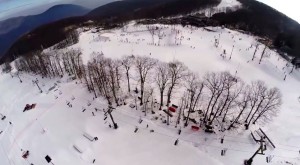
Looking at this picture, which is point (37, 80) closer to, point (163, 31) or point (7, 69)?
point (7, 69)

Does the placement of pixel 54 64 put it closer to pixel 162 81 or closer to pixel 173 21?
pixel 162 81

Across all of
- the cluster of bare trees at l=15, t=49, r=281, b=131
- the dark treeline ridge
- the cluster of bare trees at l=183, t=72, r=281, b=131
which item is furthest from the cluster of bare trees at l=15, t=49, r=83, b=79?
the cluster of bare trees at l=183, t=72, r=281, b=131

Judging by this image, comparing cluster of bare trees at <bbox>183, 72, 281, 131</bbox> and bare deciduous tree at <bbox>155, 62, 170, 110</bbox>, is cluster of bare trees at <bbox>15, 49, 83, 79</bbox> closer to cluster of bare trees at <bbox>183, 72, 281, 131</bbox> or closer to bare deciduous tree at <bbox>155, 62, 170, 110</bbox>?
bare deciduous tree at <bbox>155, 62, 170, 110</bbox>

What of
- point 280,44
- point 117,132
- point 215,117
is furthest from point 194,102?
point 280,44

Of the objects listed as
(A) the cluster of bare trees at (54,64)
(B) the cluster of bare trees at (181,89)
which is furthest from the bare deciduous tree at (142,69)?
(A) the cluster of bare trees at (54,64)

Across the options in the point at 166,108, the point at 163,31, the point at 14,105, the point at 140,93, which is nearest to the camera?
the point at 166,108
